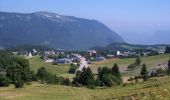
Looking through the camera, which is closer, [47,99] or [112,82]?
[47,99]

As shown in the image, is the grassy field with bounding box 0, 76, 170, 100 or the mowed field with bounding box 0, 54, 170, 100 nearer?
the grassy field with bounding box 0, 76, 170, 100

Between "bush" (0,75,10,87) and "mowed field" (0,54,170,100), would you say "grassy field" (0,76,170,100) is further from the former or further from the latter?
"bush" (0,75,10,87)

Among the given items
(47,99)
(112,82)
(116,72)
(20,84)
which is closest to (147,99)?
(47,99)

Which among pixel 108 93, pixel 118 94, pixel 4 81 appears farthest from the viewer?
pixel 4 81

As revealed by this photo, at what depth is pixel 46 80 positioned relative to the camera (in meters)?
109

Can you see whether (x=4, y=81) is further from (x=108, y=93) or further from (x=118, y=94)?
(x=118, y=94)

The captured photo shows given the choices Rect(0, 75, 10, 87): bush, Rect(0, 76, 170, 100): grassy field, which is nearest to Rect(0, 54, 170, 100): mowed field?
Rect(0, 76, 170, 100): grassy field

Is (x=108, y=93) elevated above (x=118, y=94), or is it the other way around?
(x=118, y=94)

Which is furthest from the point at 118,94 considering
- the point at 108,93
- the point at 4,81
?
the point at 4,81

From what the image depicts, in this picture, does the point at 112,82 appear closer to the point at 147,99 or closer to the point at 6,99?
the point at 6,99

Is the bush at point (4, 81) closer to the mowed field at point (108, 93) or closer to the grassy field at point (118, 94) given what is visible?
the mowed field at point (108, 93)

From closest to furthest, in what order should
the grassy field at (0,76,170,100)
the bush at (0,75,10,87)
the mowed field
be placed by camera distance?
the grassy field at (0,76,170,100)
the mowed field
the bush at (0,75,10,87)

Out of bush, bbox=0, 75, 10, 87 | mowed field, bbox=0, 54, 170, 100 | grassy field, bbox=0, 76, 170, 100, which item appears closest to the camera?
grassy field, bbox=0, 76, 170, 100

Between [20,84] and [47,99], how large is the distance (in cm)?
2377
